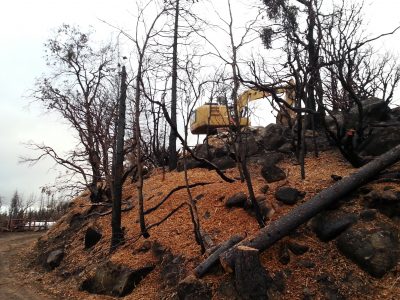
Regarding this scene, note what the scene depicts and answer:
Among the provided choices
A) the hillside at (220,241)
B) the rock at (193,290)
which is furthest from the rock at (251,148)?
the rock at (193,290)

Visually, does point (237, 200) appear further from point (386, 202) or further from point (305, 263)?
point (386, 202)

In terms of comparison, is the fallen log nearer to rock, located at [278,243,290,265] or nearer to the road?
rock, located at [278,243,290,265]

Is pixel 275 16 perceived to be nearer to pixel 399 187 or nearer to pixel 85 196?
pixel 399 187

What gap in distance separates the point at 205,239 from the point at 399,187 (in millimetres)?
4665

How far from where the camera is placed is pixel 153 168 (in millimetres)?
20484

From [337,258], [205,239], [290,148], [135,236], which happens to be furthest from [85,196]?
[337,258]

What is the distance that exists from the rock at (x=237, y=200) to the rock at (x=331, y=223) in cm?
229

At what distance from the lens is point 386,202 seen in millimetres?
7734

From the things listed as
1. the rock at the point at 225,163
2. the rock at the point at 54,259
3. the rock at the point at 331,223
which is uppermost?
the rock at the point at 225,163

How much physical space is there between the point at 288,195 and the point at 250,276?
3.09m

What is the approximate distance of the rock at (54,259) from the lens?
1249 centimetres

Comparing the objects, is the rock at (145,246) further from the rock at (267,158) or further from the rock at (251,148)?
the rock at (251,148)

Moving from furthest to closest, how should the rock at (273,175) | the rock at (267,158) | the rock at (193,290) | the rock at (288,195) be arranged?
1. the rock at (267,158)
2. the rock at (273,175)
3. the rock at (288,195)
4. the rock at (193,290)

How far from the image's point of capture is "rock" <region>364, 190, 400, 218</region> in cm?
762
